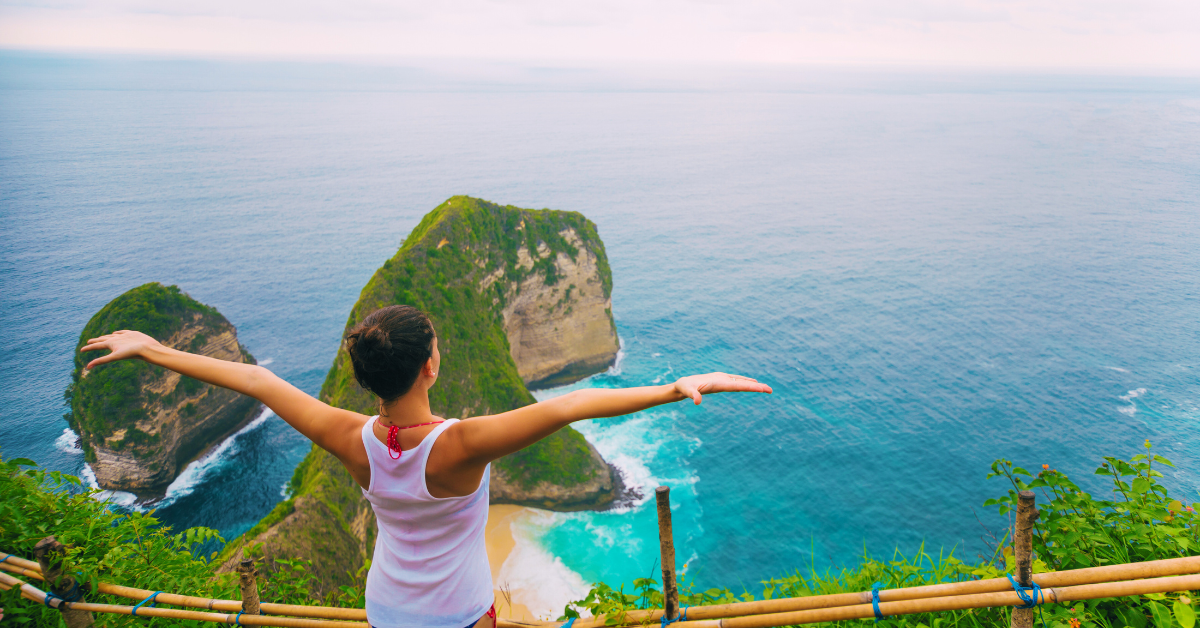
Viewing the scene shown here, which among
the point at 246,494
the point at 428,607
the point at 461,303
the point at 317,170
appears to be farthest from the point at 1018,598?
the point at 317,170

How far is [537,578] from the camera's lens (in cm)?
3153

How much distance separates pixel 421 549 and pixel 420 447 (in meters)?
0.59

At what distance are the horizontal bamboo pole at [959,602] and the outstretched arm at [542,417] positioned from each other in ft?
7.11

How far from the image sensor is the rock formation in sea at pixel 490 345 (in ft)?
83.6

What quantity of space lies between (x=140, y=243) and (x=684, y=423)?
77.8m

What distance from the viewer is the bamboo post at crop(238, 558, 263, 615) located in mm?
4887

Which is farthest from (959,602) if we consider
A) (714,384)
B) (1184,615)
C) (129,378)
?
(129,378)

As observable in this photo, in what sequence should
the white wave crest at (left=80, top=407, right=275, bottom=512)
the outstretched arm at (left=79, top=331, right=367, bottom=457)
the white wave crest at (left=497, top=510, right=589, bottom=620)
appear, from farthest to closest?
the white wave crest at (left=80, top=407, right=275, bottom=512) → the white wave crest at (left=497, top=510, right=589, bottom=620) → the outstretched arm at (left=79, top=331, right=367, bottom=457)

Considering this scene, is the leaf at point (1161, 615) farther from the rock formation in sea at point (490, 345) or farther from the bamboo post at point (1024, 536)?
the rock formation in sea at point (490, 345)

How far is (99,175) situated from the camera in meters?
114

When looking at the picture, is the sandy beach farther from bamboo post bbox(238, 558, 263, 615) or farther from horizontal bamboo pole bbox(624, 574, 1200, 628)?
horizontal bamboo pole bbox(624, 574, 1200, 628)

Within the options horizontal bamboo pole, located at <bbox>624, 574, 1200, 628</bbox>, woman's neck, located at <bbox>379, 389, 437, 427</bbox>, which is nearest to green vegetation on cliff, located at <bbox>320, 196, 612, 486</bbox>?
horizontal bamboo pole, located at <bbox>624, 574, 1200, 628</bbox>

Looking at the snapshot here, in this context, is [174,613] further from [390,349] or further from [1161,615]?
[1161,615]

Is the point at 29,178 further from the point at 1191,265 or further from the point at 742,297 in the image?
the point at 1191,265
